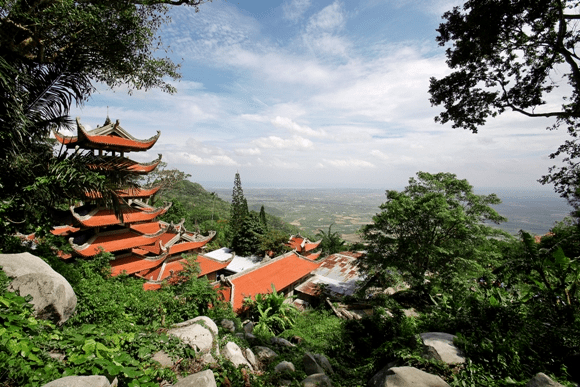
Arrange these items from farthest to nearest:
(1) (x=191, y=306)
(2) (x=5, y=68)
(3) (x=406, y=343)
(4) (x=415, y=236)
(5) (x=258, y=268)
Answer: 1. (5) (x=258, y=268)
2. (4) (x=415, y=236)
3. (1) (x=191, y=306)
4. (3) (x=406, y=343)
5. (2) (x=5, y=68)

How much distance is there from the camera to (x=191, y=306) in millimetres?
6301

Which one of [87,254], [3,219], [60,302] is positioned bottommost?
[87,254]

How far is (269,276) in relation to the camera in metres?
13.8

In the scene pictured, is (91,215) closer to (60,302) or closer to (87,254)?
(87,254)

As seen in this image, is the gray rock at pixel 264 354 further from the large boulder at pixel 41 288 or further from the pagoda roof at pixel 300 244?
the pagoda roof at pixel 300 244

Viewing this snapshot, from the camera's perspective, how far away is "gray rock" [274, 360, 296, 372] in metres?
4.10

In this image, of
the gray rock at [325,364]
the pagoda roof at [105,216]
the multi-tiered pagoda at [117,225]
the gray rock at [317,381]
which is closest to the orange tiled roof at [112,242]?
the multi-tiered pagoda at [117,225]

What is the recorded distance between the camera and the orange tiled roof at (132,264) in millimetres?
10781

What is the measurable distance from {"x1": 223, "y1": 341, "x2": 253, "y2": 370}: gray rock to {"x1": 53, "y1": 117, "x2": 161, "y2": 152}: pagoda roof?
9525 millimetres

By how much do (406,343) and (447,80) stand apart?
650cm

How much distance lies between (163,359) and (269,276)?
10.7 meters

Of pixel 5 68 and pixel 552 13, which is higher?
pixel 552 13

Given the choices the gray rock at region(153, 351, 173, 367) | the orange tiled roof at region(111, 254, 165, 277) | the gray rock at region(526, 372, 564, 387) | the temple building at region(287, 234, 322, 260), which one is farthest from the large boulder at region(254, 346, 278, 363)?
the temple building at region(287, 234, 322, 260)

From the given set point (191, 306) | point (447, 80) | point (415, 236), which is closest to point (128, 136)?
point (191, 306)
